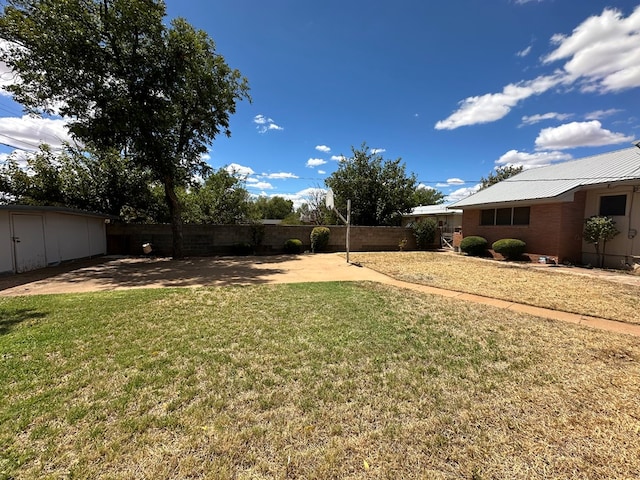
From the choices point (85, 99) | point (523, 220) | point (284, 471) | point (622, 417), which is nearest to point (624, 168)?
point (523, 220)

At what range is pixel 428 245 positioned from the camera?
59.3ft

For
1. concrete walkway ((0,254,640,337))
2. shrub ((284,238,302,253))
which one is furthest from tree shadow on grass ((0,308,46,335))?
shrub ((284,238,302,253))

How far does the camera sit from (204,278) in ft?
27.7

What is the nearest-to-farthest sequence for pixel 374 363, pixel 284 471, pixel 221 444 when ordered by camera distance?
pixel 284 471 < pixel 221 444 < pixel 374 363

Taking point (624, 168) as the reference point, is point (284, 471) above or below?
below

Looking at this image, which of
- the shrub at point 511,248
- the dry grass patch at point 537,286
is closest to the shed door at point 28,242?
the dry grass patch at point 537,286

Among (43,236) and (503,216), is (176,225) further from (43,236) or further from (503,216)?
(503,216)

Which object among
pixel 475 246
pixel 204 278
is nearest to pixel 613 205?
pixel 475 246

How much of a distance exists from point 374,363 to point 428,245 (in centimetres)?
1606

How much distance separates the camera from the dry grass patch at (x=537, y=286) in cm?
564

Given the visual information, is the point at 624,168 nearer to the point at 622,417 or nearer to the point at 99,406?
the point at 622,417

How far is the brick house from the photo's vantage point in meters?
10.2

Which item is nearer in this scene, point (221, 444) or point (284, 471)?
point (284, 471)

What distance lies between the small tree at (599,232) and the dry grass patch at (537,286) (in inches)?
91.4
